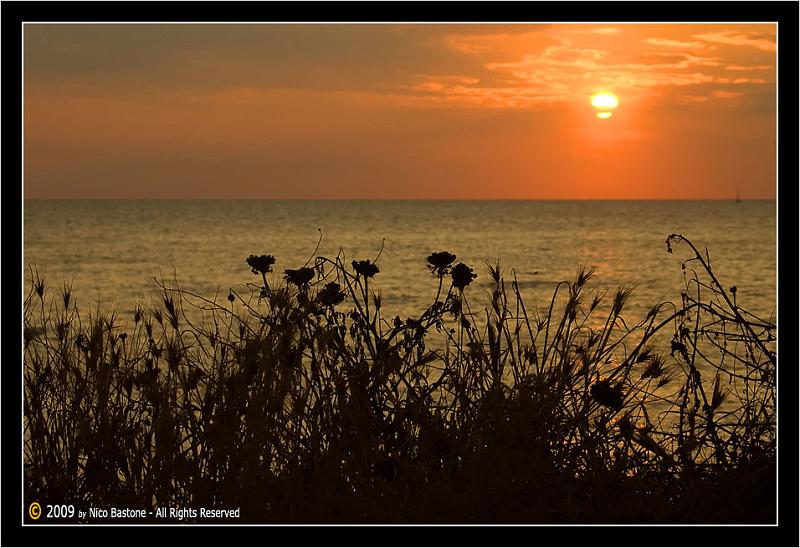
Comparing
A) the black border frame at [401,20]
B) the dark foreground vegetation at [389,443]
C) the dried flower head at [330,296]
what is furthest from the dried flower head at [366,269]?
the black border frame at [401,20]

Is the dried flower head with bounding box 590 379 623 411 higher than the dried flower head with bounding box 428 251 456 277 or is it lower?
lower

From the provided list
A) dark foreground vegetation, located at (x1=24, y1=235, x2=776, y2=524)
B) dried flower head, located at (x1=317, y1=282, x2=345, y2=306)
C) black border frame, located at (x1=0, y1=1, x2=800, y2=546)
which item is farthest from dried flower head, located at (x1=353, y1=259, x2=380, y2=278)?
black border frame, located at (x1=0, y1=1, x2=800, y2=546)

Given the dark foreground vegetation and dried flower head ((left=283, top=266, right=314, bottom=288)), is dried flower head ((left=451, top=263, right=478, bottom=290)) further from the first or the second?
dried flower head ((left=283, top=266, right=314, bottom=288))

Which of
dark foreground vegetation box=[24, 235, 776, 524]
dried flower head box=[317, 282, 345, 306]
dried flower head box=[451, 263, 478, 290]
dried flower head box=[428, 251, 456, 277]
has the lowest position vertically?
dark foreground vegetation box=[24, 235, 776, 524]

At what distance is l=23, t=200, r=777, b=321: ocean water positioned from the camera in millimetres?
21359

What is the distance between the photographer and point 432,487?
2.92 meters

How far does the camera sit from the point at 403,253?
1618 inches

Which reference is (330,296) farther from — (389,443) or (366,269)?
(389,443)

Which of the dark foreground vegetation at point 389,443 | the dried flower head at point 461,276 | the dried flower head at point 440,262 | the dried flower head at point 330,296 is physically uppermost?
the dried flower head at point 440,262

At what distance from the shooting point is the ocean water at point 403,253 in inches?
841

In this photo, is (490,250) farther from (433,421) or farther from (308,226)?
(433,421)

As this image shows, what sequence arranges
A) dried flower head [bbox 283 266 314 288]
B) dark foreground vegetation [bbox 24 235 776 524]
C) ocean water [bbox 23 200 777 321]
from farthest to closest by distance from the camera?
1. ocean water [bbox 23 200 777 321]
2. dried flower head [bbox 283 266 314 288]
3. dark foreground vegetation [bbox 24 235 776 524]

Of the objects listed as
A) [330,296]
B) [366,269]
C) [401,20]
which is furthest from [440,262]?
[401,20]

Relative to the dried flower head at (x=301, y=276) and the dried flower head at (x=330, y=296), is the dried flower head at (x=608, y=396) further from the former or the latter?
the dried flower head at (x=301, y=276)
